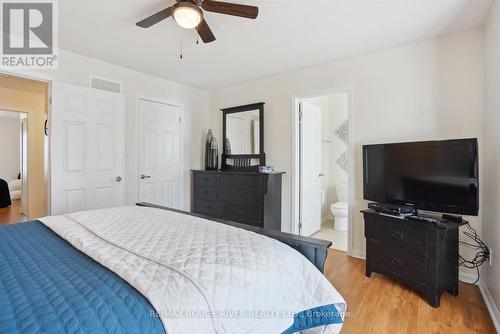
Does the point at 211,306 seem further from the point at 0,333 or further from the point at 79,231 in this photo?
the point at 79,231

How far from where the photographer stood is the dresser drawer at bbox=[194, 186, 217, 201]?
12.3 feet

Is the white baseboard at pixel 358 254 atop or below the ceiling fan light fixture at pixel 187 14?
below

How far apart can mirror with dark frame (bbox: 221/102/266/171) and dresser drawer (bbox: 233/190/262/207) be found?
1.47ft

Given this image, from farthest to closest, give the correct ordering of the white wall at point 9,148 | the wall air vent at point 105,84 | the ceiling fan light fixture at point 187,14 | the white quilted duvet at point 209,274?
the white wall at point 9,148, the wall air vent at point 105,84, the ceiling fan light fixture at point 187,14, the white quilted duvet at point 209,274

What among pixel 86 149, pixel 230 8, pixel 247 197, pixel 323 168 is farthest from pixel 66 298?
pixel 323 168

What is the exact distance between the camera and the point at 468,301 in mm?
2055

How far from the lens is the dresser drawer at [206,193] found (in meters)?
3.75

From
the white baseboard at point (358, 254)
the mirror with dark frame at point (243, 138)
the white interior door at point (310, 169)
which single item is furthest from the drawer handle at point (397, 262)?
the mirror with dark frame at point (243, 138)

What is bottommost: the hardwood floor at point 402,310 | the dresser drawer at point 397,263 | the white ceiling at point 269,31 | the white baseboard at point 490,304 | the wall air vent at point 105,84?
the hardwood floor at point 402,310

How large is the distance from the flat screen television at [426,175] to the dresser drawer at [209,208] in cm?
193

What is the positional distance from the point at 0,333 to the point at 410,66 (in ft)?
10.9

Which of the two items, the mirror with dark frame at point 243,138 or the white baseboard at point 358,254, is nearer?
the white baseboard at point 358,254

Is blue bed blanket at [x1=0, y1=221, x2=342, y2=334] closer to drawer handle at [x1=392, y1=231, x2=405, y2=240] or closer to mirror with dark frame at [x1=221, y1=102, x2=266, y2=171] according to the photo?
drawer handle at [x1=392, y1=231, x2=405, y2=240]

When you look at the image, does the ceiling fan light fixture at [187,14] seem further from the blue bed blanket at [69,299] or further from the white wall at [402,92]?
the white wall at [402,92]
